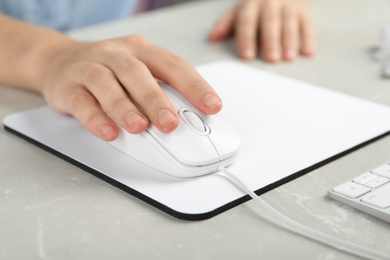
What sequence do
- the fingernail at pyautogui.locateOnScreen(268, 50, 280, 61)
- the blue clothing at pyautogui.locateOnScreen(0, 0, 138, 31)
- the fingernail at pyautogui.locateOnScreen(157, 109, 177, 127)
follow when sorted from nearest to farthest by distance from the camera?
the fingernail at pyautogui.locateOnScreen(157, 109, 177, 127), the fingernail at pyautogui.locateOnScreen(268, 50, 280, 61), the blue clothing at pyautogui.locateOnScreen(0, 0, 138, 31)

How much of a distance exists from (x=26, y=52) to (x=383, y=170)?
491 millimetres

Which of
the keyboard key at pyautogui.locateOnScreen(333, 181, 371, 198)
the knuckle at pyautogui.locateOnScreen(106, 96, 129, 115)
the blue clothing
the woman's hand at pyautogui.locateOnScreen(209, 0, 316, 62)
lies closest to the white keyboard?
the keyboard key at pyautogui.locateOnScreen(333, 181, 371, 198)

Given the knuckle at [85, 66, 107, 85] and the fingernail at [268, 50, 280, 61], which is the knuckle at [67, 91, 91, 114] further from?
the fingernail at [268, 50, 280, 61]

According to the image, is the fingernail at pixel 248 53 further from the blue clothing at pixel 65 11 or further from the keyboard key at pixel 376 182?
the blue clothing at pixel 65 11

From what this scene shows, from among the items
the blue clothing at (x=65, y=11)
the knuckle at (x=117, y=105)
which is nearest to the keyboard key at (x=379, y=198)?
the knuckle at (x=117, y=105)

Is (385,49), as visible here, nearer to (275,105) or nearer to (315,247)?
(275,105)

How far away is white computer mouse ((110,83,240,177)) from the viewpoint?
0.50 m

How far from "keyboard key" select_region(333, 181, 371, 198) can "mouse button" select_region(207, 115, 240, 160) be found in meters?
0.10

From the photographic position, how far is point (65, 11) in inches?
55.2

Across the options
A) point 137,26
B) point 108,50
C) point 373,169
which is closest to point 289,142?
point 373,169

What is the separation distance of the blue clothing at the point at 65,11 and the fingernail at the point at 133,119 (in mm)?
904

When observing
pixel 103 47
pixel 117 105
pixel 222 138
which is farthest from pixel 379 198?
pixel 103 47

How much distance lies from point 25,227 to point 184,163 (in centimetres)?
14

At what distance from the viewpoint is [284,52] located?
0.89m
